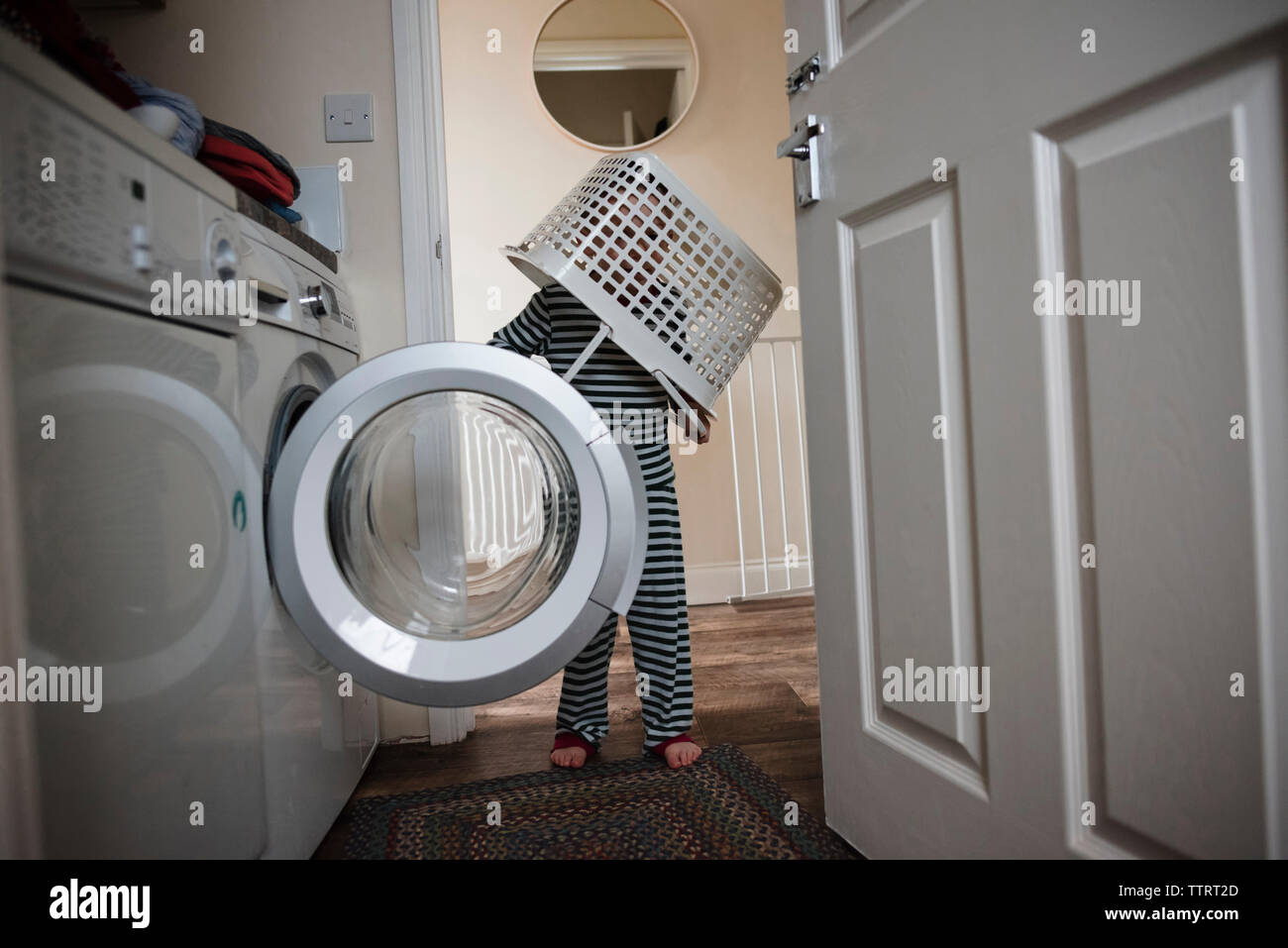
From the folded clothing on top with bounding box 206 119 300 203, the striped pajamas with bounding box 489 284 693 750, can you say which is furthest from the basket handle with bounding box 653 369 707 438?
the folded clothing on top with bounding box 206 119 300 203

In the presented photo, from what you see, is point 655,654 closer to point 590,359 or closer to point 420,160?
point 590,359

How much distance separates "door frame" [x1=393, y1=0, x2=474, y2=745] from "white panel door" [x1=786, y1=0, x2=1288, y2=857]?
801 millimetres

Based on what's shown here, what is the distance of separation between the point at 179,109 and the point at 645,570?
0.96m

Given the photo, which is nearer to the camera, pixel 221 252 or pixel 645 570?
pixel 221 252

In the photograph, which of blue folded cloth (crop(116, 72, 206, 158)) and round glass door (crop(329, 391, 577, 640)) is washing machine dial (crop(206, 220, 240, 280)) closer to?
blue folded cloth (crop(116, 72, 206, 158))

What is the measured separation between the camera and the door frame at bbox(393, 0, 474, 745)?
1.56 m

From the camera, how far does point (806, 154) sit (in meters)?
1.09

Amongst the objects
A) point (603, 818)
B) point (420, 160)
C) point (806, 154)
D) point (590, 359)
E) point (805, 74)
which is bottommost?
point (603, 818)

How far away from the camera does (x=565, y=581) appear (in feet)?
3.26

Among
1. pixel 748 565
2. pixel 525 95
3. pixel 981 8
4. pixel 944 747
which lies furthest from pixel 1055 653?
pixel 525 95

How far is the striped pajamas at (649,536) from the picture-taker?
54.6 inches

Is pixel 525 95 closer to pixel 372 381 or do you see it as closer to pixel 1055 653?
pixel 372 381

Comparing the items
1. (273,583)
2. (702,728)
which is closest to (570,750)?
(702,728)
